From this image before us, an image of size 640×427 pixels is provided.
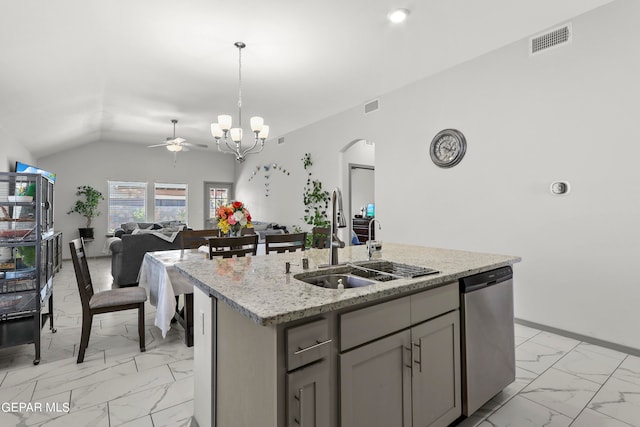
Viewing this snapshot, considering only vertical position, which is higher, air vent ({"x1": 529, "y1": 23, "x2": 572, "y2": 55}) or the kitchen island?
air vent ({"x1": 529, "y1": 23, "x2": 572, "y2": 55})

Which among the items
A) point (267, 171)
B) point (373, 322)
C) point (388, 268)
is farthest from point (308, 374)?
point (267, 171)

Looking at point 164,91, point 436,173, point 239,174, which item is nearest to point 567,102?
point 436,173

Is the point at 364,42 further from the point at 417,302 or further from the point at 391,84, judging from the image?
the point at 417,302

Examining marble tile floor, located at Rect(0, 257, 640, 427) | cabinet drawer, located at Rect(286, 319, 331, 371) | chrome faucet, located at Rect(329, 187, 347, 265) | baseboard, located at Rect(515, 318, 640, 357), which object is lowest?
marble tile floor, located at Rect(0, 257, 640, 427)

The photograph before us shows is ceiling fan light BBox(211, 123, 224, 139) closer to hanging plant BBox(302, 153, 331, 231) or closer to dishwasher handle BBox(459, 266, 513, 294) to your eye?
hanging plant BBox(302, 153, 331, 231)

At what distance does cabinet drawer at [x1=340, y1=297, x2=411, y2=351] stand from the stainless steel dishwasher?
1.71 ft

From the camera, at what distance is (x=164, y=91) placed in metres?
4.69

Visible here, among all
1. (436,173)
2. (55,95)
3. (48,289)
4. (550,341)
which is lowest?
(550,341)

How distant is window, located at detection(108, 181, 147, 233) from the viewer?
827cm

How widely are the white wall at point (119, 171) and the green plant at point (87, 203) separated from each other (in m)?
0.12

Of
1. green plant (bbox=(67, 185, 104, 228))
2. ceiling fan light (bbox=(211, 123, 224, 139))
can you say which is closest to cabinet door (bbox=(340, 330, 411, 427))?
ceiling fan light (bbox=(211, 123, 224, 139))

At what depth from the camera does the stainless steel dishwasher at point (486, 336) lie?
177 cm

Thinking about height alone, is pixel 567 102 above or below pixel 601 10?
below

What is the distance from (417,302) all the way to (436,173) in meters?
2.99
